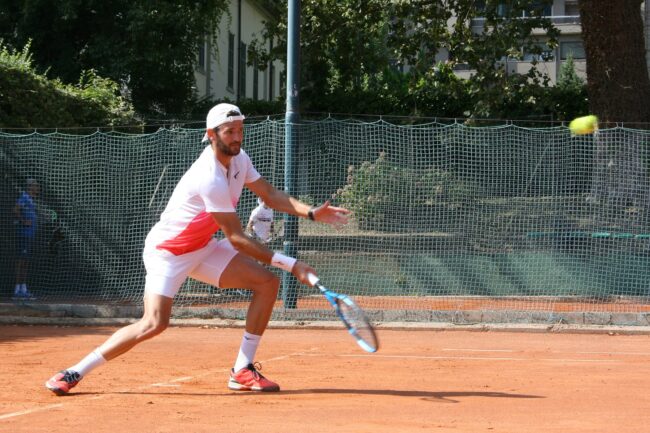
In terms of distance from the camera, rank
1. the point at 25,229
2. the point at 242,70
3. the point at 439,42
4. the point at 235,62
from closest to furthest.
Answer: the point at 25,229 → the point at 439,42 → the point at 235,62 → the point at 242,70

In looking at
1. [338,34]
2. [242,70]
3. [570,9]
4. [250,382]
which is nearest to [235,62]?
[242,70]

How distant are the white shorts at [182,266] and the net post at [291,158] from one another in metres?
6.46

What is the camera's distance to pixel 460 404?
23.7 feet

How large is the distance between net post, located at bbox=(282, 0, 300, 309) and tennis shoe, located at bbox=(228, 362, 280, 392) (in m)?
6.41

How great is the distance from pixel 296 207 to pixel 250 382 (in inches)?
55.4

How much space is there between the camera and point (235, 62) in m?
43.1

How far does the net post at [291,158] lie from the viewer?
14359mm

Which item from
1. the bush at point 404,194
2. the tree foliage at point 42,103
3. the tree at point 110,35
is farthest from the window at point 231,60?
the bush at point 404,194

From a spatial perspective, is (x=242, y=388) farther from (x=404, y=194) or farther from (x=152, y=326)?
(x=404, y=194)

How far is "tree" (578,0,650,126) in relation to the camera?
19484 millimetres

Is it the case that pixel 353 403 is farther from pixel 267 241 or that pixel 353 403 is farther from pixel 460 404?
pixel 267 241

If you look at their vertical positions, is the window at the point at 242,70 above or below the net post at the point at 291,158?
above

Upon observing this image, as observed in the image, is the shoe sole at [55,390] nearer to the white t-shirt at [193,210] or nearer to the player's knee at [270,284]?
the white t-shirt at [193,210]

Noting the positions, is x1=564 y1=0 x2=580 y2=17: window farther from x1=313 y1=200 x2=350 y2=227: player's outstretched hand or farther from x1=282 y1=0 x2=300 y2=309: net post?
x1=313 y1=200 x2=350 y2=227: player's outstretched hand
